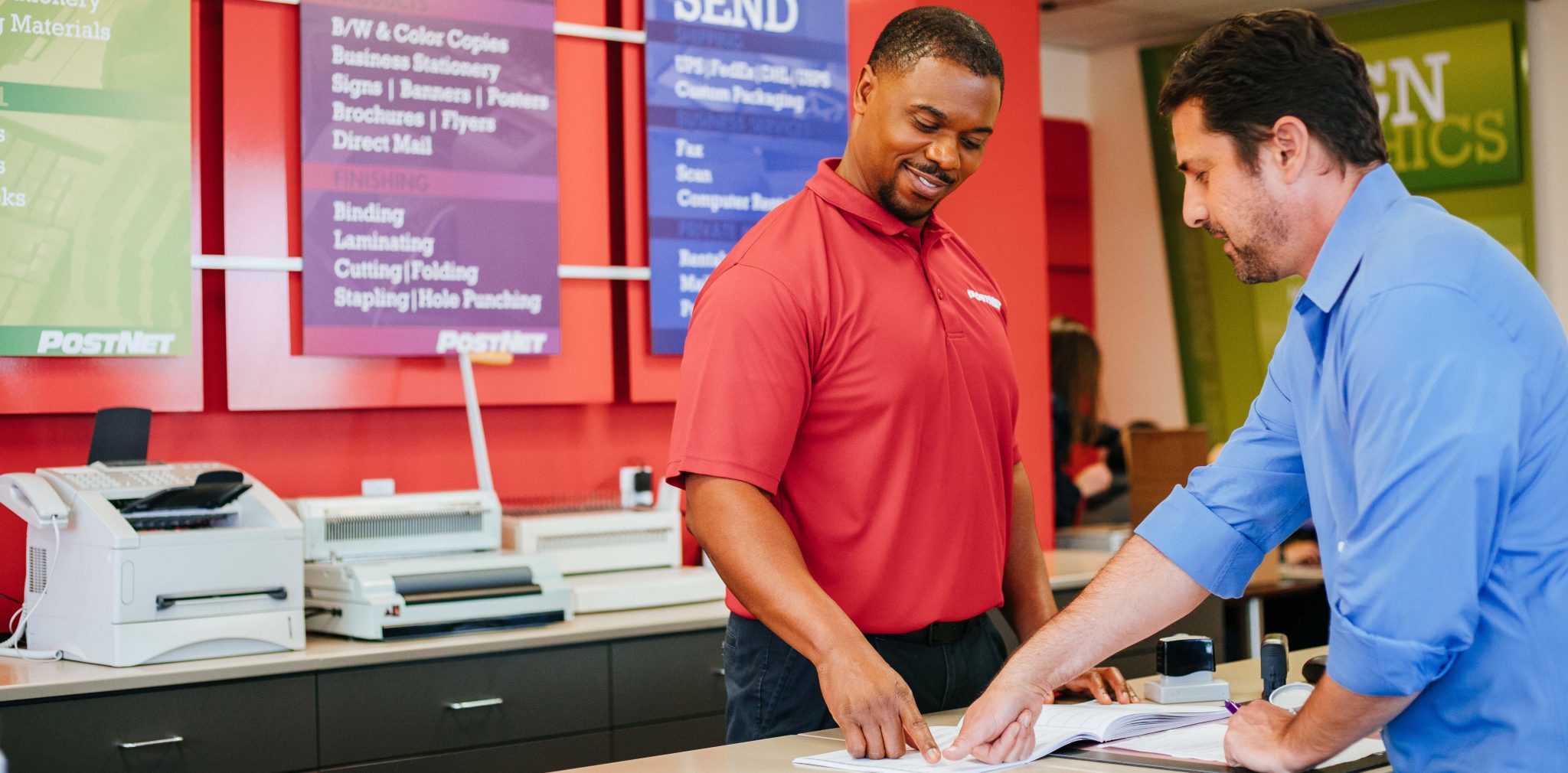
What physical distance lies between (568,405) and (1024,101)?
1.70 meters

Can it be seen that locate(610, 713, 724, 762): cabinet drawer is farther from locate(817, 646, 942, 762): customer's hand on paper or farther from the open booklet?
locate(817, 646, 942, 762): customer's hand on paper

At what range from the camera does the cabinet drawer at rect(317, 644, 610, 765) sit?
2.62 meters

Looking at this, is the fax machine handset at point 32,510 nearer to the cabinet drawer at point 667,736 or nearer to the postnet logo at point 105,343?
the postnet logo at point 105,343

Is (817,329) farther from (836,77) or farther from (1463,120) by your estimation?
(1463,120)

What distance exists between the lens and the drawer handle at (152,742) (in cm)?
241

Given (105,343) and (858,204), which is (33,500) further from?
(858,204)

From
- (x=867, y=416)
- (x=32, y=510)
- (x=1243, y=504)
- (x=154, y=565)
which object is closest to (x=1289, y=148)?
(x=1243, y=504)

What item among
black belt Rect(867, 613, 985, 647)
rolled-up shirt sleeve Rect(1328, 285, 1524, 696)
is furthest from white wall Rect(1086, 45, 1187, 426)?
rolled-up shirt sleeve Rect(1328, 285, 1524, 696)

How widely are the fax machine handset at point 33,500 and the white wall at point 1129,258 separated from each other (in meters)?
5.77

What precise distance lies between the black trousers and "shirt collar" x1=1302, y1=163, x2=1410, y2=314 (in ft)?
2.73

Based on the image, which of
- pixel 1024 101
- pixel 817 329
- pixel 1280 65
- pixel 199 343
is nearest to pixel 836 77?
pixel 1024 101

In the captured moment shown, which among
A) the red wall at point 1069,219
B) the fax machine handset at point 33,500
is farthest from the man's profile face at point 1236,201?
the red wall at point 1069,219

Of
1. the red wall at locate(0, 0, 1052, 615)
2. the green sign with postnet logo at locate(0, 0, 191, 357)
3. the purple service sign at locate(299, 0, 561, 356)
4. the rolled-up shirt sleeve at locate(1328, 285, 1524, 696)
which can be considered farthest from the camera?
the purple service sign at locate(299, 0, 561, 356)

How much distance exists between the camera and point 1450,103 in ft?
21.3
